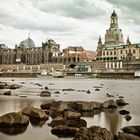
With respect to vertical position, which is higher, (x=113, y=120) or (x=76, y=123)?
(x=76, y=123)

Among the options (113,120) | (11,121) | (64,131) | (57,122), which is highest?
(11,121)

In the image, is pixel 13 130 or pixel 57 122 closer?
pixel 13 130

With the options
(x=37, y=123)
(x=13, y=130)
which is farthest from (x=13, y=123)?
(x=37, y=123)

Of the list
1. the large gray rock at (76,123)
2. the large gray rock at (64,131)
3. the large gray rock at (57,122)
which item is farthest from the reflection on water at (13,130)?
the large gray rock at (76,123)

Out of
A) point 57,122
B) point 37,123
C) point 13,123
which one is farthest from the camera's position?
point 37,123

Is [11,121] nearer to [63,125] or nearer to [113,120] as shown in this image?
[63,125]

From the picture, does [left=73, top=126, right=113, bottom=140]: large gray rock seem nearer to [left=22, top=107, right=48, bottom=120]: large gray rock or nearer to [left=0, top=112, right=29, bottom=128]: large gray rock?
[left=0, top=112, right=29, bottom=128]: large gray rock

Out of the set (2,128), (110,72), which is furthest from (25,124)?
(110,72)

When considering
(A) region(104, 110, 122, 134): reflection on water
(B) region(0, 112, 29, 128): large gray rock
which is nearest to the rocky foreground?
(B) region(0, 112, 29, 128): large gray rock

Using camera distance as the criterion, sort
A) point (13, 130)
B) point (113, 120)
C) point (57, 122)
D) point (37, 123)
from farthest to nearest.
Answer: point (113, 120) < point (37, 123) < point (57, 122) < point (13, 130)

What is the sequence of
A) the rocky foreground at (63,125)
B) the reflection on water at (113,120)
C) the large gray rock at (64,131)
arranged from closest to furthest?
the rocky foreground at (63,125) → the large gray rock at (64,131) → the reflection on water at (113,120)

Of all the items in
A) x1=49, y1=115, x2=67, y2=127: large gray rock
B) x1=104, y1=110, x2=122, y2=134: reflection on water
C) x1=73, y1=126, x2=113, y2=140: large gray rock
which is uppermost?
x1=73, y1=126, x2=113, y2=140: large gray rock

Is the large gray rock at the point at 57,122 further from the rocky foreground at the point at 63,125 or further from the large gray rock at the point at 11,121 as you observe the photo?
the large gray rock at the point at 11,121

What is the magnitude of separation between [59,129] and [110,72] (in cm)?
16587
